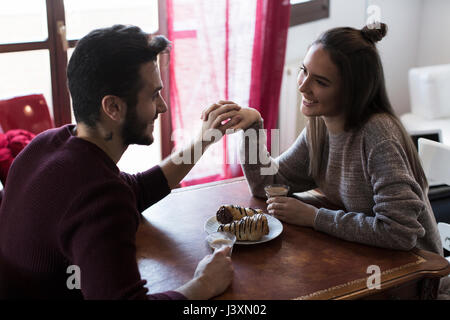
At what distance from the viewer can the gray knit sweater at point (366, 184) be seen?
142 centimetres

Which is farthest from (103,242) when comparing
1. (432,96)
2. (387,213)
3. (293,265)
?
(432,96)

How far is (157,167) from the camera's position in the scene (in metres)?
1.68

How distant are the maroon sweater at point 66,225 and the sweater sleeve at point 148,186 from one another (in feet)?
1.14

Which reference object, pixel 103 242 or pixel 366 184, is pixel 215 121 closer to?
pixel 366 184

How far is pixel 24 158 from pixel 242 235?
0.59 metres

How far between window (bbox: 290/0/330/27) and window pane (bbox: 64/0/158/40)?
1096mm

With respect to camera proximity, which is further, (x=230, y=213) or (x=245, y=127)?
(x=245, y=127)

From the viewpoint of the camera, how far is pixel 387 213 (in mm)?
1428

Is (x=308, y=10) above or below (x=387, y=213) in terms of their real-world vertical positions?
above

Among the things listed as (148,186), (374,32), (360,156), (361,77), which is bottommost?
(148,186)

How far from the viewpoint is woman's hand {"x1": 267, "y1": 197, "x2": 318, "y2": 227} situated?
1.54m

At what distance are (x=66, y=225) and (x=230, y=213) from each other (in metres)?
0.55

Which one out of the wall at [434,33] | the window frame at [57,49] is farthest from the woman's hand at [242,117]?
the wall at [434,33]

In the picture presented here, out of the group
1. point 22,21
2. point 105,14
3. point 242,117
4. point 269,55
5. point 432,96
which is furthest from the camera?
point 432,96
